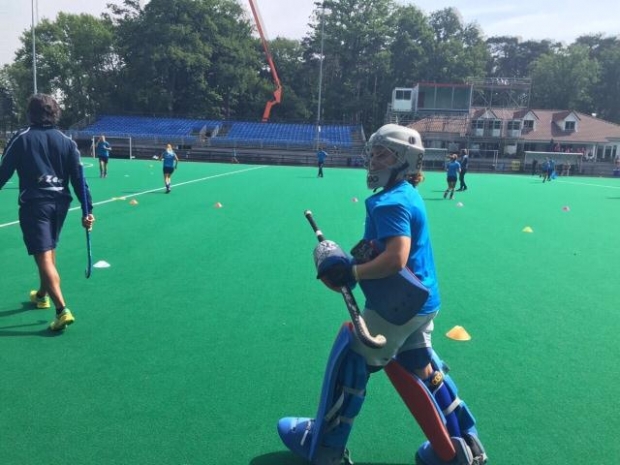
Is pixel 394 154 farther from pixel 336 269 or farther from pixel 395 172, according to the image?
pixel 336 269

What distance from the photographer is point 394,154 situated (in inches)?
102

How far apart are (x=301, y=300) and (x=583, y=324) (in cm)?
301

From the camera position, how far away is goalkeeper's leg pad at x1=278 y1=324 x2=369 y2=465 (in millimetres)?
2586

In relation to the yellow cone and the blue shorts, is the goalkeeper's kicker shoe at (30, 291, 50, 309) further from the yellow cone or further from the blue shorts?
the yellow cone

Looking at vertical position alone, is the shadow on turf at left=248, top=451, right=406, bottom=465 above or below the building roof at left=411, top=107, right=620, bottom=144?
below

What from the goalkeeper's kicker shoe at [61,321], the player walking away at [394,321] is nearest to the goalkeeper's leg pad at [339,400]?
the player walking away at [394,321]

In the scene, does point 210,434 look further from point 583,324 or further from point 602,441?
point 583,324

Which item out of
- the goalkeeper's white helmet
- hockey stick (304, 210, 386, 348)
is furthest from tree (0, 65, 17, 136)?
hockey stick (304, 210, 386, 348)

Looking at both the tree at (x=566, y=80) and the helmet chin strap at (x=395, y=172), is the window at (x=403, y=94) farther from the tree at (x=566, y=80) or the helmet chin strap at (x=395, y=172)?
the helmet chin strap at (x=395, y=172)

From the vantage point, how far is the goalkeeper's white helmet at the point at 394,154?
2564 mm

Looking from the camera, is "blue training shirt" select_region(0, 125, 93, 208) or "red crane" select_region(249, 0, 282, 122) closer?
"blue training shirt" select_region(0, 125, 93, 208)

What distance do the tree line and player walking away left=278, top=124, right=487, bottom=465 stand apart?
195ft

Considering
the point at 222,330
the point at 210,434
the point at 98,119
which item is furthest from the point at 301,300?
the point at 98,119

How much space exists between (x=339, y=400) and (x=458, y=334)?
8.07 ft
